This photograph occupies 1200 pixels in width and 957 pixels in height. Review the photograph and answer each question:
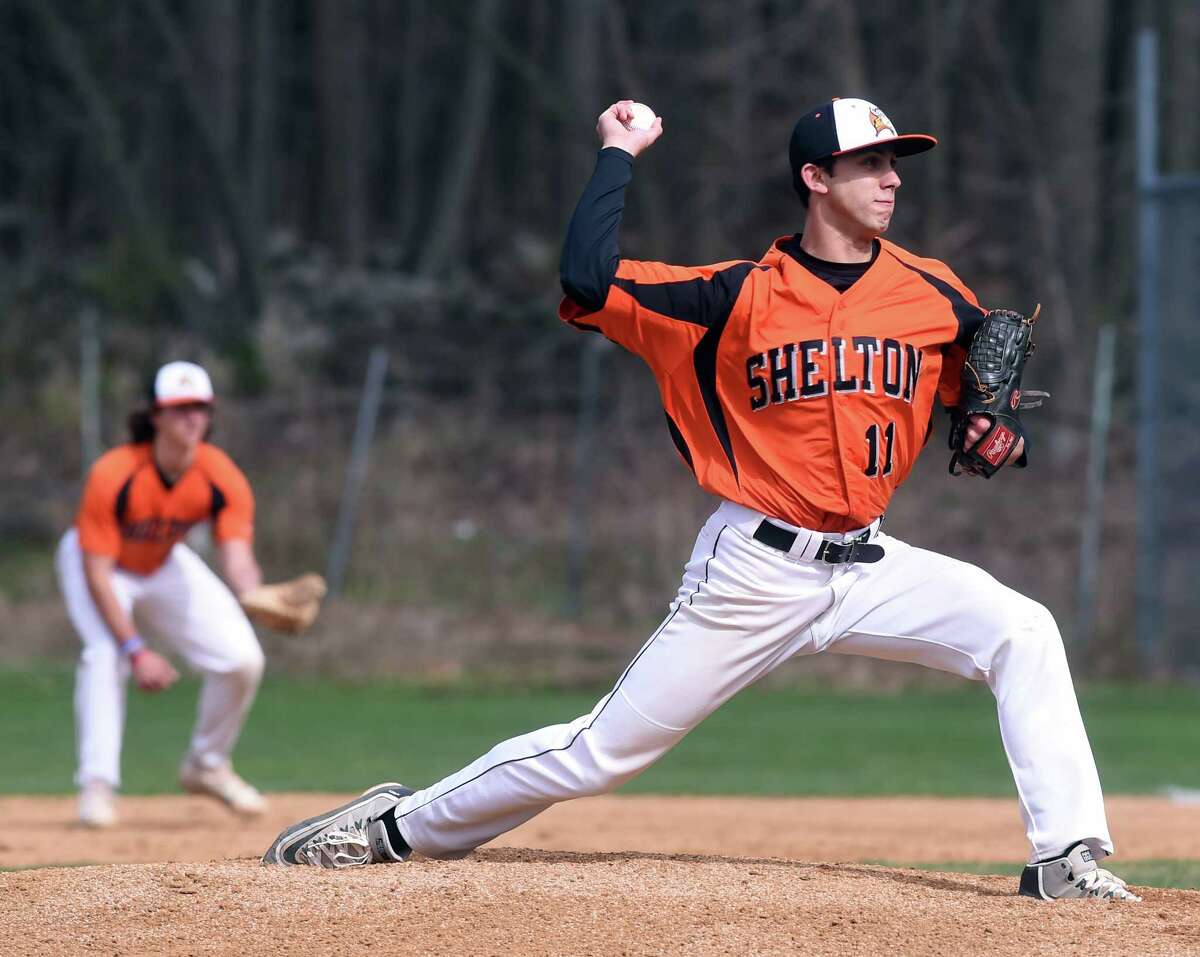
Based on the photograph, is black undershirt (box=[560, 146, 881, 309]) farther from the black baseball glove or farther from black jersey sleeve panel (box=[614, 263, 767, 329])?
the black baseball glove

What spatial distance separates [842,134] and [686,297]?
23.5 inches

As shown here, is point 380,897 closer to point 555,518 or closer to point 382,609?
point 382,609

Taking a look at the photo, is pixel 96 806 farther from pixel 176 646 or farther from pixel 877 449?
pixel 877 449

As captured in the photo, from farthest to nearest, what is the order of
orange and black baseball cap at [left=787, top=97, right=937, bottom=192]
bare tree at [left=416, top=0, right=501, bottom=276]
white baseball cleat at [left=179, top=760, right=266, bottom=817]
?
bare tree at [left=416, top=0, right=501, bottom=276], white baseball cleat at [left=179, top=760, right=266, bottom=817], orange and black baseball cap at [left=787, top=97, right=937, bottom=192]

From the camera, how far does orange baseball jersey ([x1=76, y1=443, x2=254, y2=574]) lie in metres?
7.97

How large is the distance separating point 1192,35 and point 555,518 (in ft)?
33.7

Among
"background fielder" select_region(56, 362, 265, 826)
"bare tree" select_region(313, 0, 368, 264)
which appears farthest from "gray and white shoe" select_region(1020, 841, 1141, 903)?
"bare tree" select_region(313, 0, 368, 264)

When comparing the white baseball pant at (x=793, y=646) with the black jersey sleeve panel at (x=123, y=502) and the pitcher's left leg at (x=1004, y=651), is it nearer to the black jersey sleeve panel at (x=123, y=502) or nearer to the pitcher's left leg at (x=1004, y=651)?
the pitcher's left leg at (x=1004, y=651)

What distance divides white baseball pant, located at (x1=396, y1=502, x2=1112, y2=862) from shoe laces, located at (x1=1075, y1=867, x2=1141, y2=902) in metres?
0.07

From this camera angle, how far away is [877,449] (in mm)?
4750

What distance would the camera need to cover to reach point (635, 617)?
15828mm

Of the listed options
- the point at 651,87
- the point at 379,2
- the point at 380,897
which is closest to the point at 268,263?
the point at 651,87

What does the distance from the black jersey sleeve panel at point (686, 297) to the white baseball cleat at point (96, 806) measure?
4.31m

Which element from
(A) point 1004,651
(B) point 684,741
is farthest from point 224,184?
(A) point 1004,651
